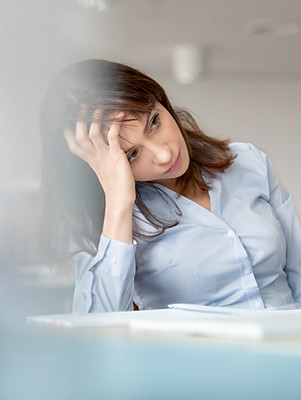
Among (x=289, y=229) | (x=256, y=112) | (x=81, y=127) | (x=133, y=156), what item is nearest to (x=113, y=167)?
(x=133, y=156)

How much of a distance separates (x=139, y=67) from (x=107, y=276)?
0.25m

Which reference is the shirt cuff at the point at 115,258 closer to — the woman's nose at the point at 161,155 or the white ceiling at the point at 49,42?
the woman's nose at the point at 161,155

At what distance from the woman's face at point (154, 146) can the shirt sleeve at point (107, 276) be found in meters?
0.07

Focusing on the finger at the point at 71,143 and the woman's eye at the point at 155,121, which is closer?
the finger at the point at 71,143

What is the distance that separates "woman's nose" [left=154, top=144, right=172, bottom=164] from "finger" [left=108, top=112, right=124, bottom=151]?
34 mm

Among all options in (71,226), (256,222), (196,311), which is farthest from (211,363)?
(256,222)

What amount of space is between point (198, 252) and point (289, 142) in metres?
1.13

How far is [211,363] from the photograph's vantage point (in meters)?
0.13

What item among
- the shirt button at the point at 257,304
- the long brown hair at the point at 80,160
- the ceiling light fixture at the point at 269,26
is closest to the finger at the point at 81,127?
the long brown hair at the point at 80,160

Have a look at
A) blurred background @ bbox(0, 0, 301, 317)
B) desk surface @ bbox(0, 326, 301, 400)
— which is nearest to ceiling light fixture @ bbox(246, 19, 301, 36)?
blurred background @ bbox(0, 0, 301, 317)

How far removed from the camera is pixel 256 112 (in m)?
1.43

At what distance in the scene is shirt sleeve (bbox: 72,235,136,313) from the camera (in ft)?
1.57

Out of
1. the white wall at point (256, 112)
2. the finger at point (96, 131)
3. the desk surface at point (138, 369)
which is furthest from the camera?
the white wall at point (256, 112)

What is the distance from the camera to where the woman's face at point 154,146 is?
46 centimetres
